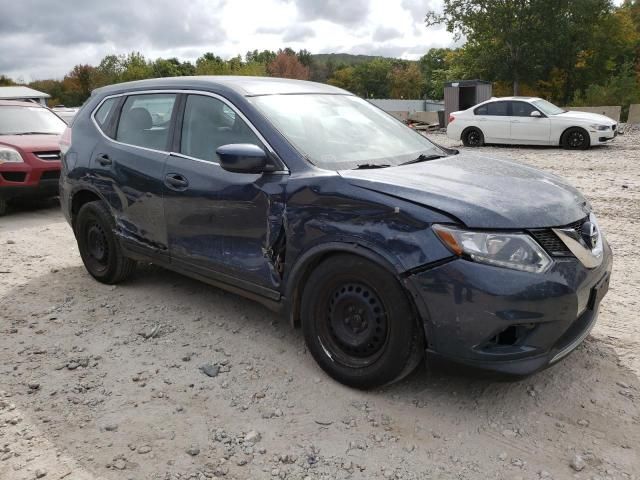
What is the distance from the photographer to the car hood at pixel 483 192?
2.71 m

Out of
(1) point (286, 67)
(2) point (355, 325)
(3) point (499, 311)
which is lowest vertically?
(2) point (355, 325)

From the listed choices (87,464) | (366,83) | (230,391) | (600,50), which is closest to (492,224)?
(230,391)

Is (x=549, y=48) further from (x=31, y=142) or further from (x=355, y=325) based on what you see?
(x=355, y=325)

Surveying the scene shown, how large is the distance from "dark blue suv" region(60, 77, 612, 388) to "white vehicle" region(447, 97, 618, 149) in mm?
12061

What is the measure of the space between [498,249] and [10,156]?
7.57 meters

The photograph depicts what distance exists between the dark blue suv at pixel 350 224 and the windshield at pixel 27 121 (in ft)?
17.5

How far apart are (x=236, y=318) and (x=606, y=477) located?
8.58 feet

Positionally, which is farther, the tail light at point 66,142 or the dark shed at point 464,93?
the dark shed at point 464,93

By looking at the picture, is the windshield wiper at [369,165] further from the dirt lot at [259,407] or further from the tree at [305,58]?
the tree at [305,58]

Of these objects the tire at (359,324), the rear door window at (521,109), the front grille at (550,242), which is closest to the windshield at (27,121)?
the tire at (359,324)

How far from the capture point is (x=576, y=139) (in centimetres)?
1461

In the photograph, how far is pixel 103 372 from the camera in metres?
3.47

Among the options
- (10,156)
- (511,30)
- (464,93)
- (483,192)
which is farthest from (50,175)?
(511,30)

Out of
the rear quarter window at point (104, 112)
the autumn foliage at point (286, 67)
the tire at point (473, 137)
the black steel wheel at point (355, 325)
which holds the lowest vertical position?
the black steel wheel at point (355, 325)
